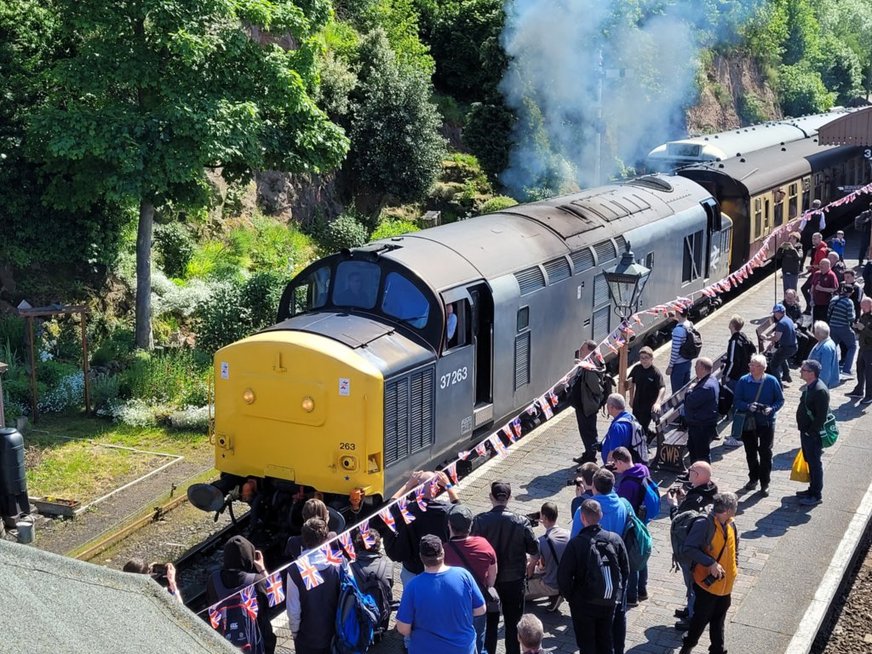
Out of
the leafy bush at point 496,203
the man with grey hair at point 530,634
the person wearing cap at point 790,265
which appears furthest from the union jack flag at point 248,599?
the leafy bush at point 496,203

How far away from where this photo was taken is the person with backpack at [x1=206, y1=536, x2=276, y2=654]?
8141mm

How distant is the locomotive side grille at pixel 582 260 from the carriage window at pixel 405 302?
385cm

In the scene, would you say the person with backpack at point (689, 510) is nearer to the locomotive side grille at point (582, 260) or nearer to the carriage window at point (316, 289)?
the carriage window at point (316, 289)

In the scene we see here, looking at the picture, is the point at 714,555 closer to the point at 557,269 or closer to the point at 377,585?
the point at 377,585

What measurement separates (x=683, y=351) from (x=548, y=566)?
609 cm

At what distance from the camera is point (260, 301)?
18312mm

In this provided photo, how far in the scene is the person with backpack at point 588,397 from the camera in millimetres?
13094

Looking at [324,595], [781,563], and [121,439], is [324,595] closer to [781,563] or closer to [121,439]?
[781,563]

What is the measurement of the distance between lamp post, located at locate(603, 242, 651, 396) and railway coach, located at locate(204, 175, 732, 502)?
1.72 feet

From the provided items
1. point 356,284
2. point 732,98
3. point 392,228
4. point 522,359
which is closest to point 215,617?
point 356,284

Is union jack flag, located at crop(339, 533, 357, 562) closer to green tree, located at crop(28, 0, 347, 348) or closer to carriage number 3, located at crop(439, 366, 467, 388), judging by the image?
carriage number 3, located at crop(439, 366, 467, 388)

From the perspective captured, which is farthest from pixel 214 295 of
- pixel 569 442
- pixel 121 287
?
pixel 569 442

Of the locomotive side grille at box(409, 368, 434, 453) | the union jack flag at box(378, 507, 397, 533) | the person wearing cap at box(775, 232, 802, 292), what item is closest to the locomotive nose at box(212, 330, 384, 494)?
the locomotive side grille at box(409, 368, 434, 453)

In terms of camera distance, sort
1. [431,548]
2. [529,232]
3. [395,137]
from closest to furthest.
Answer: [431,548], [529,232], [395,137]
